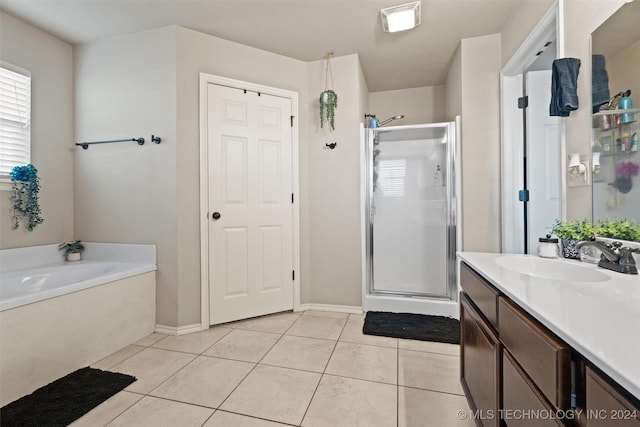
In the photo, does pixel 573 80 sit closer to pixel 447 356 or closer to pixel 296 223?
pixel 447 356

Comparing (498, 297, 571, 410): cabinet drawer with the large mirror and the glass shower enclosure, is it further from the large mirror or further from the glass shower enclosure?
the glass shower enclosure

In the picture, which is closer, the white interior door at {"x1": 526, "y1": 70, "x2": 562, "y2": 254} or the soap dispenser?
the soap dispenser

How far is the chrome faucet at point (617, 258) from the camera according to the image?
1.01m

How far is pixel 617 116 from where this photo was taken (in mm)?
1177

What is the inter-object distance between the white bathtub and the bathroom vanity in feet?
7.74

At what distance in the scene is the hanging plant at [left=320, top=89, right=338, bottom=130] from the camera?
2658 millimetres

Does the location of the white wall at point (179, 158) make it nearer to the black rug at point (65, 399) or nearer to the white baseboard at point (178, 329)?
the white baseboard at point (178, 329)

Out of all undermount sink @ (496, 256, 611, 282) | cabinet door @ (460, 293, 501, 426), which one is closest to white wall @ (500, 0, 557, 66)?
undermount sink @ (496, 256, 611, 282)

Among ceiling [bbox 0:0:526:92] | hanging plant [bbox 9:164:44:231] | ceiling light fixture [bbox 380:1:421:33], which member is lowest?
hanging plant [bbox 9:164:44:231]

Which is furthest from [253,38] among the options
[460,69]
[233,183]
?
[460,69]

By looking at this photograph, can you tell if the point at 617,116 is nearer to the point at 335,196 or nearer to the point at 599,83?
the point at 599,83

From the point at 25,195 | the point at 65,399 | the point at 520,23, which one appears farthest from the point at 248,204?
the point at 520,23

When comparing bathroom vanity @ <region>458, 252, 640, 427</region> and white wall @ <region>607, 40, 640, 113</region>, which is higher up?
white wall @ <region>607, 40, 640, 113</region>

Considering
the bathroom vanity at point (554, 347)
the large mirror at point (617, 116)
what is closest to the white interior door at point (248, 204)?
the bathroom vanity at point (554, 347)
